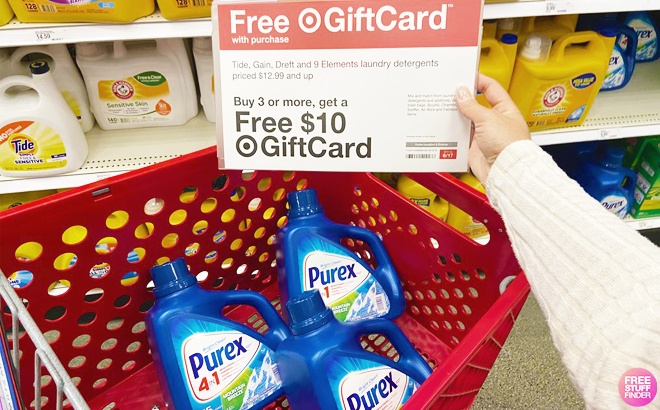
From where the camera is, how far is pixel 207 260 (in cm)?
97

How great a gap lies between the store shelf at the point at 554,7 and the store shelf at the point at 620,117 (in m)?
0.35

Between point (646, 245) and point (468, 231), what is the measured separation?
3.54ft

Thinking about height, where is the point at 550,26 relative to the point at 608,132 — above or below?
above

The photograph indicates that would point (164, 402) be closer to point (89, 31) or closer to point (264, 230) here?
point (264, 230)

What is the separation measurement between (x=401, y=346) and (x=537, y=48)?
2.74 feet

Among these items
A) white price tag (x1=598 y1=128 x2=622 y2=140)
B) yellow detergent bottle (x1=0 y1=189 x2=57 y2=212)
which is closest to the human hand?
white price tag (x1=598 y1=128 x2=622 y2=140)

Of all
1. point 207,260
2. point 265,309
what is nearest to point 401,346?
point 265,309

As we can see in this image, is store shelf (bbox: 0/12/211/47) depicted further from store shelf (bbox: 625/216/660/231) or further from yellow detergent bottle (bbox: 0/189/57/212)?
store shelf (bbox: 625/216/660/231)

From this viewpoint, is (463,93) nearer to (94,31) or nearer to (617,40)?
(94,31)

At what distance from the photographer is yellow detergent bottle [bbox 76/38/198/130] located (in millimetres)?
1258

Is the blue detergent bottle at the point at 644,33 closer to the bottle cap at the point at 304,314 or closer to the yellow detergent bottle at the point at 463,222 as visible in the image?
the yellow detergent bottle at the point at 463,222

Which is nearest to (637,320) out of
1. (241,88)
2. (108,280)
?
(241,88)

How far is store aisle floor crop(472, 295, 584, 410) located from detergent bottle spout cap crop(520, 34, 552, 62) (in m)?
0.73

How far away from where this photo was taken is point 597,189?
5.28 ft
